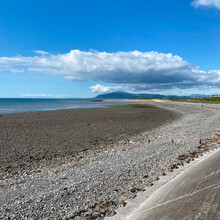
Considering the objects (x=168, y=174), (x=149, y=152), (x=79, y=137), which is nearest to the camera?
(x=168, y=174)

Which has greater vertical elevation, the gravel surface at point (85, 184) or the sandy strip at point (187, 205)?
the sandy strip at point (187, 205)

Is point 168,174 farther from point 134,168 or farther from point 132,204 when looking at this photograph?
point 132,204

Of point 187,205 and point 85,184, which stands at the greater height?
point 187,205

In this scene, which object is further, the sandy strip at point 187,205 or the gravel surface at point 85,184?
the gravel surface at point 85,184

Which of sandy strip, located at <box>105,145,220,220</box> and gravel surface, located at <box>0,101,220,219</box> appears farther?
gravel surface, located at <box>0,101,220,219</box>

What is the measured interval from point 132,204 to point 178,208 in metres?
2.07

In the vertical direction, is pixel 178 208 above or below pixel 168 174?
above

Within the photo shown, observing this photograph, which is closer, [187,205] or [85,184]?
[187,205]

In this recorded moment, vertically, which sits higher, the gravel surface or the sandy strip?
→ the sandy strip

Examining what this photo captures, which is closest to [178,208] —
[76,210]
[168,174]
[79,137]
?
[76,210]

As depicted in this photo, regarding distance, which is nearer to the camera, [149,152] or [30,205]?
[30,205]

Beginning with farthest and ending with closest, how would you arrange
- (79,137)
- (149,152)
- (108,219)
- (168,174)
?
(79,137) < (149,152) < (168,174) < (108,219)

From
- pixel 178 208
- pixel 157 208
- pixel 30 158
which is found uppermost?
pixel 178 208

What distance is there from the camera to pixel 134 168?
843cm
